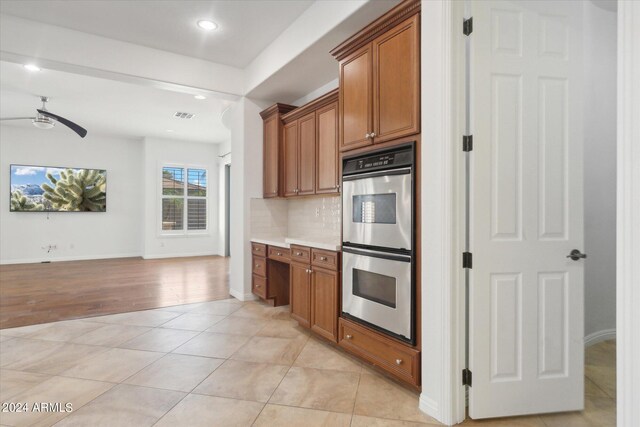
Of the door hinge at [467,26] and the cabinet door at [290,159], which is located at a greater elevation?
the door hinge at [467,26]

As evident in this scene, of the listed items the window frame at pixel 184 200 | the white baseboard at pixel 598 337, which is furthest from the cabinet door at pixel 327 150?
the window frame at pixel 184 200

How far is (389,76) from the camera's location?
2.37 metres

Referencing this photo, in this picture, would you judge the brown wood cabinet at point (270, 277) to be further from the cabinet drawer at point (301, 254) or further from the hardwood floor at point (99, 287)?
the hardwood floor at point (99, 287)

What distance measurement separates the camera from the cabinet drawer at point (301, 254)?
3.26 m

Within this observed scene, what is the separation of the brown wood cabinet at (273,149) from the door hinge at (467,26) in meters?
2.75

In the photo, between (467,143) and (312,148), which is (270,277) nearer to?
(312,148)

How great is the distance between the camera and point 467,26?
76.8 inches

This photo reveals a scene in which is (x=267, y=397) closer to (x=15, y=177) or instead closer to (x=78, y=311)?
(x=78, y=311)

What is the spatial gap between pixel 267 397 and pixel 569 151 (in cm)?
237

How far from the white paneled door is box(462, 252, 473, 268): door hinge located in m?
0.04

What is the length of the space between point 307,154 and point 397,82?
1793 mm

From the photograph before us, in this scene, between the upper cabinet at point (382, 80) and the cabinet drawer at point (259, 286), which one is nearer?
the upper cabinet at point (382, 80)

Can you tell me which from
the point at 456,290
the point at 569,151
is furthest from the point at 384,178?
the point at 569,151

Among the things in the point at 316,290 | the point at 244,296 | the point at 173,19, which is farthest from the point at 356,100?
the point at 244,296
